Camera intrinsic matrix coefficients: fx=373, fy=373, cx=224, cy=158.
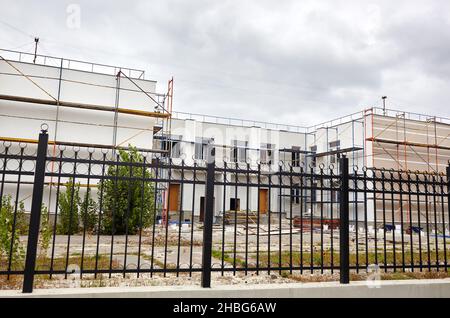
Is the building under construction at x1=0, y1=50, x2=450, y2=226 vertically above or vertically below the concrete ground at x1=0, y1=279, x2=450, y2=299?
above

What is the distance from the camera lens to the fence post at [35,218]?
12.3 ft

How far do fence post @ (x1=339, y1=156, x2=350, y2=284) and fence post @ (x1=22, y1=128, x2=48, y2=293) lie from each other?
3.54 m

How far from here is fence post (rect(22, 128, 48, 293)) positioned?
12.3 feet

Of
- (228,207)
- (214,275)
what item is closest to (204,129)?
(228,207)

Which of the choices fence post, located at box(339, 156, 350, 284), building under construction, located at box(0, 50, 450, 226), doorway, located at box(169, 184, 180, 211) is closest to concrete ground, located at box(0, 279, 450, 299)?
fence post, located at box(339, 156, 350, 284)

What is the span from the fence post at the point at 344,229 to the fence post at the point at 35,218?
3.54 m

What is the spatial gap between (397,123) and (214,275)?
22.2 m

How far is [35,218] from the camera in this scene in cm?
386

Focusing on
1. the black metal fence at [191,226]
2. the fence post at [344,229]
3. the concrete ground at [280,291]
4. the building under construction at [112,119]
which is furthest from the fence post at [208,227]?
the building under construction at [112,119]

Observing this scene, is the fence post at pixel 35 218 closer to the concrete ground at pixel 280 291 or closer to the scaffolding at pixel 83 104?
the concrete ground at pixel 280 291

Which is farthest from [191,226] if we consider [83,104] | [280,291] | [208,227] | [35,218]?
[83,104]

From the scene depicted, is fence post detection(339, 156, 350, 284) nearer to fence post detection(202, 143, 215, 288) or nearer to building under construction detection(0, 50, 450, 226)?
fence post detection(202, 143, 215, 288)

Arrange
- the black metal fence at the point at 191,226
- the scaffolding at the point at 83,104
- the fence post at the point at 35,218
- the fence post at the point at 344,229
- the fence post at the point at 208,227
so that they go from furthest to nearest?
the scaffolding at the point at 83,104 < the fence post at the point at 344,229 < the fence post at the point at 208,227 < the black metal fence at the point at 191,226 < the fence post at the point at 35,218
